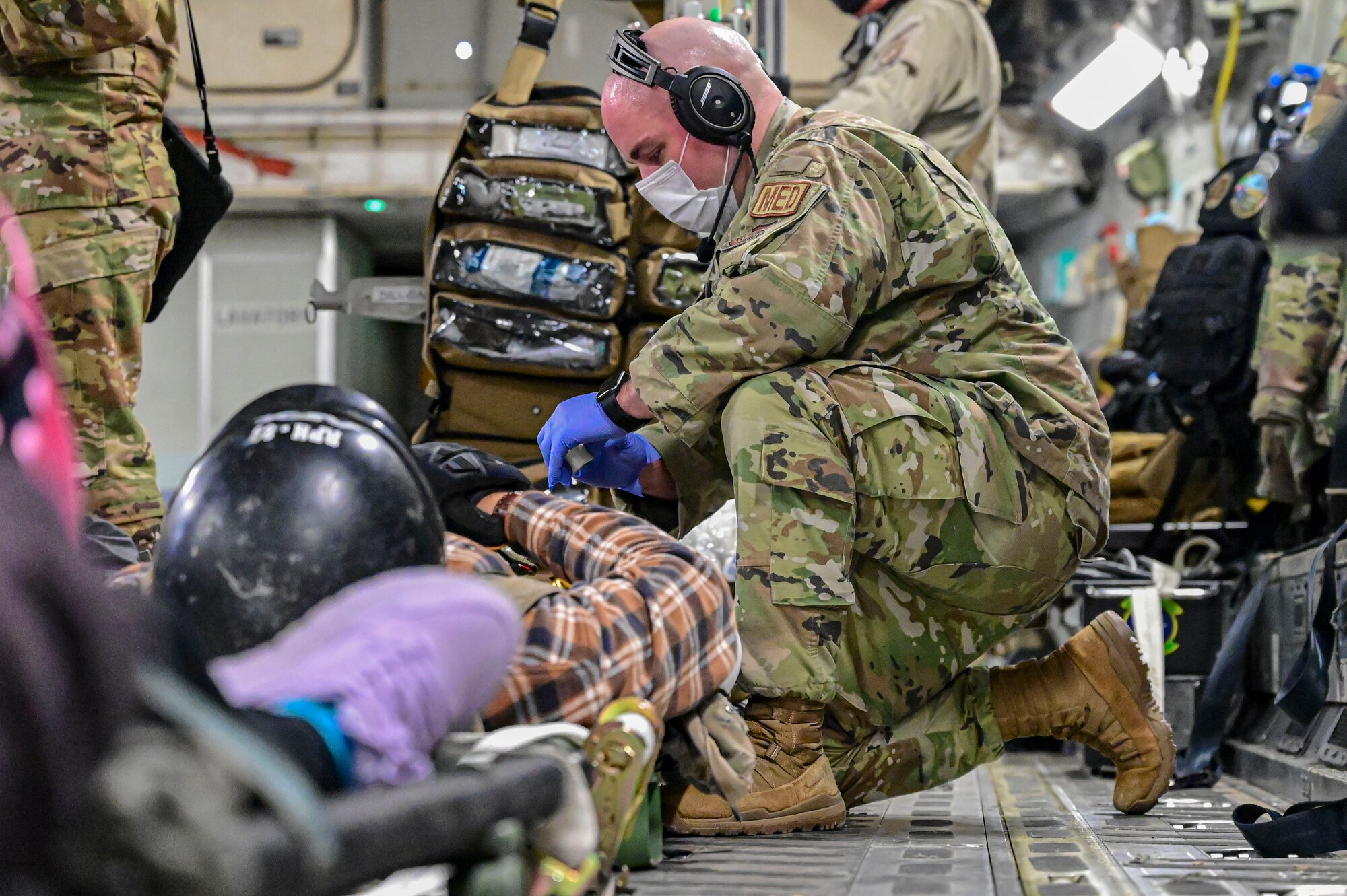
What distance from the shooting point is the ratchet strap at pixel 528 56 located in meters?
3.81

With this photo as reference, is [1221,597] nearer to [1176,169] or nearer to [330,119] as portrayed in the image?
[1176,169]

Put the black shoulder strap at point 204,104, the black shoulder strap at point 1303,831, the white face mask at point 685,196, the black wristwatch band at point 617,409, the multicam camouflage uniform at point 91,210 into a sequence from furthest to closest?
the black shoulder strap at point 204,104, the multicam camouflage uniform at point 91,210, the white face mask at point 685,196, the black wristwatch band at point 617,409, the black shoulder strap at point 1303,831

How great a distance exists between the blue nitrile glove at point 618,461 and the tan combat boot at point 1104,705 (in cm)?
70

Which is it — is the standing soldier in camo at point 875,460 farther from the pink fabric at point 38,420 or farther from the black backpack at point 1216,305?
the black backpack at point 1216,305

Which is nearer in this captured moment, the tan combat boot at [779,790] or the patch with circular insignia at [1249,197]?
the tan combat boot at [779,790]

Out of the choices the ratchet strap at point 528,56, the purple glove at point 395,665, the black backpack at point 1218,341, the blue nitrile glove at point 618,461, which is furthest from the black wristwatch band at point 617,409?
the black backpack at point 1218,341

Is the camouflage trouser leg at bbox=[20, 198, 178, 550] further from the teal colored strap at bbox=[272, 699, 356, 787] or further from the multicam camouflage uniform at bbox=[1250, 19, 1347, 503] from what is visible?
the multicam camouflage uniform at bbox=[1250, 19, 1347, 503]

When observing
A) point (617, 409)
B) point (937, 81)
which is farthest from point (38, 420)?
point (937, 81)

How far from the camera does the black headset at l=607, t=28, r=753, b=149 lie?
7.89ft

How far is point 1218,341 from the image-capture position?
4066mm

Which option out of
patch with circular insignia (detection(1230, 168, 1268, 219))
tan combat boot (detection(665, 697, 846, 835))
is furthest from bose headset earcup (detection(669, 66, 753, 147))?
patch with circular insignia (detection(1230, 168, 1268, 219))

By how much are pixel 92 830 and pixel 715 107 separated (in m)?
1.91

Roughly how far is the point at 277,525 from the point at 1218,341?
3.46m

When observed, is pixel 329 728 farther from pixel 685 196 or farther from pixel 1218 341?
pixel 1218 341
